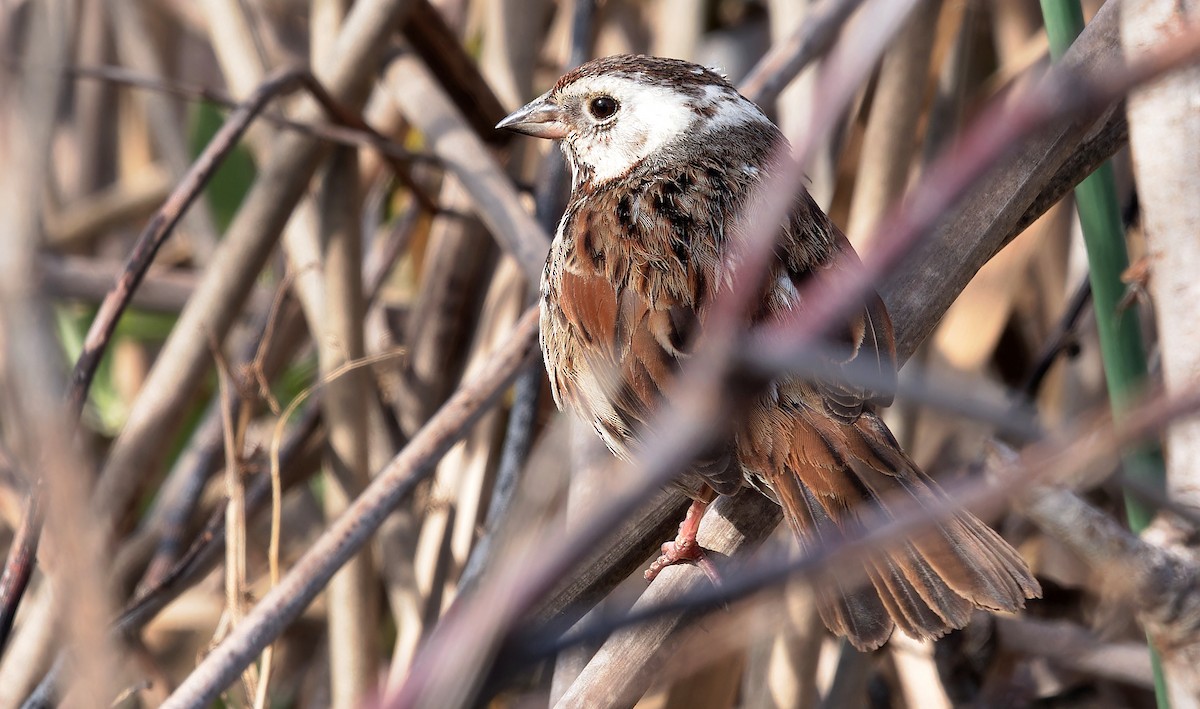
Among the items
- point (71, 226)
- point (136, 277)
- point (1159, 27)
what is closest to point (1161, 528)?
point (1159, 27)

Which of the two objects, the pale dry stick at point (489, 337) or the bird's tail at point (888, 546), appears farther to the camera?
the pale dry stick at point (489, 337)

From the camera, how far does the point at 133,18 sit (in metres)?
3.01

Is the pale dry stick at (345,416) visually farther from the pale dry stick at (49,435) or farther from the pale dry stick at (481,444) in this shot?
the pale dry stick at (49,435)

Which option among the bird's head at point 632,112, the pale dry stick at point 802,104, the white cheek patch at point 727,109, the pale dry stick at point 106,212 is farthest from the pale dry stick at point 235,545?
the pale dry stick at point 106,212

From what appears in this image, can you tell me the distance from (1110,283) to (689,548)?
24.2 inches

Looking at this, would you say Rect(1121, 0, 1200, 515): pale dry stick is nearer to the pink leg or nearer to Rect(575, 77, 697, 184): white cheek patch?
the pink leg

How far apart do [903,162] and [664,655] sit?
45.7 inches

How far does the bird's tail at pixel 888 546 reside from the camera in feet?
4.34

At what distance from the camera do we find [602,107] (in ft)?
6.40

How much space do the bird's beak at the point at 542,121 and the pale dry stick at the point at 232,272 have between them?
392 mm

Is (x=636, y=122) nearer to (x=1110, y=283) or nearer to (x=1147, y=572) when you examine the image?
(x=1110, y=283)

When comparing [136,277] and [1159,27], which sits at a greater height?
[136,277]

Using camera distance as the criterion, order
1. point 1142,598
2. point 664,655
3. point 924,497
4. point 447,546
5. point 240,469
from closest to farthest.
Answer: point 1142,598 → point 664,655 → point 924,497 → point 240,469 → point 447,546

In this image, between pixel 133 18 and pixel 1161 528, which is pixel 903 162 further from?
pixel 133 18
